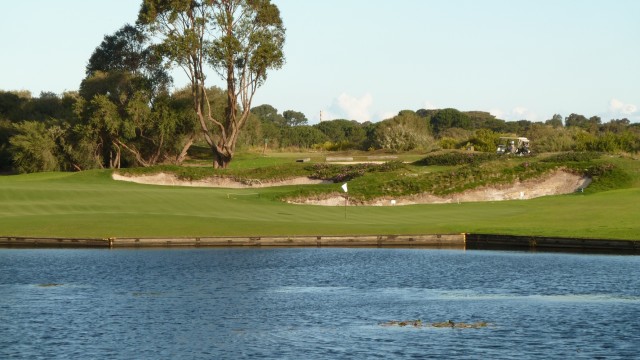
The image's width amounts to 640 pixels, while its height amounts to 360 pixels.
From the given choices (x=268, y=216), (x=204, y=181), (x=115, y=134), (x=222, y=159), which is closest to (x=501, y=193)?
(x=268, y=216)

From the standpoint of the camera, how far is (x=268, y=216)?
55.7 meters

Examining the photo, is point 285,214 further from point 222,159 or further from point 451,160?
point 222,159

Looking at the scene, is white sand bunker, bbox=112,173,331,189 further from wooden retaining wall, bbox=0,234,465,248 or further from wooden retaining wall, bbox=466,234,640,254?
wooden retaining wall, bbox=466,234,640,254

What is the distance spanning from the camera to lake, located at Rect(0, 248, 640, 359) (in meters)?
25.3

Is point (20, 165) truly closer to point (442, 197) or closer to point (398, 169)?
point (398, 169)

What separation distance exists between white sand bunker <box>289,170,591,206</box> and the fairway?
12.0 ft

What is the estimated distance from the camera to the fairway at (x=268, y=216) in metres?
48.8

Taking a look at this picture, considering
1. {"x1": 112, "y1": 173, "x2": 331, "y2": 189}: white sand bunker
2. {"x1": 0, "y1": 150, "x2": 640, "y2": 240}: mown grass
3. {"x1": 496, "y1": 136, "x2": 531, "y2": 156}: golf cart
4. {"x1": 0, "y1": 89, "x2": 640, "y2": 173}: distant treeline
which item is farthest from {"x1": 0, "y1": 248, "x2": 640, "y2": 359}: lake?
{"x1": 0, "y1": 89, "x2": 640, "y2": 173}: distant treeline

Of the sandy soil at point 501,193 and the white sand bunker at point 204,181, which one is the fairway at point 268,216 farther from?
the white sand bunker at point 204,181

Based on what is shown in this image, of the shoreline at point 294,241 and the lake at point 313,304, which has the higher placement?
the shoreline at point 294,241

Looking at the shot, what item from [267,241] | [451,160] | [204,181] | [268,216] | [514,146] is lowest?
[267,241]

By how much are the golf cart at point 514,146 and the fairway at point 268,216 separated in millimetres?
26567

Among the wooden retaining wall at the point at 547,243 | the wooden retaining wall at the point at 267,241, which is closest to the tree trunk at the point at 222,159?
the wooden retaining wall at the point at 267,241

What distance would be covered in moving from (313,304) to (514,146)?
72984 mm
